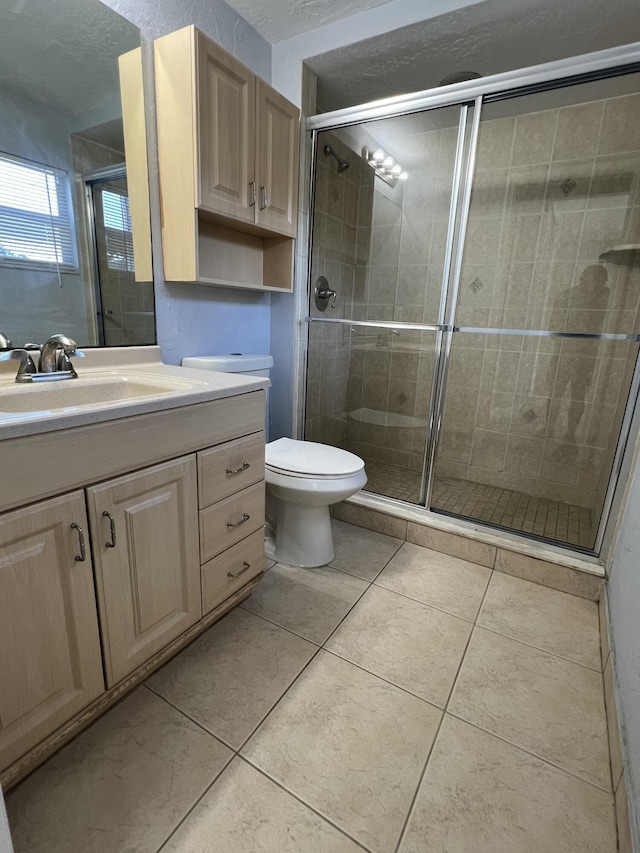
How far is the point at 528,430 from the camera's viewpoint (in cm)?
244

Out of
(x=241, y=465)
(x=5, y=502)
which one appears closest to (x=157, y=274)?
(x=241, y=465)

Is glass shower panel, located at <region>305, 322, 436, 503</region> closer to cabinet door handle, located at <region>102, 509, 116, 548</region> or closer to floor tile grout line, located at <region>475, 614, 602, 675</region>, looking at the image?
floor tile grout line, located at <region>475, 614, 602, 675</region>

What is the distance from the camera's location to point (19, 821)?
847 mm

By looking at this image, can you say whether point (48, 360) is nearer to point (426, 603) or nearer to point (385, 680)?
point (385, 680)

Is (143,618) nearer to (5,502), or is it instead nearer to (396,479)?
(5,502)

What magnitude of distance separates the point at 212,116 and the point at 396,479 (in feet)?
5.99

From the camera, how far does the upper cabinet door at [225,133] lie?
4.52 ft

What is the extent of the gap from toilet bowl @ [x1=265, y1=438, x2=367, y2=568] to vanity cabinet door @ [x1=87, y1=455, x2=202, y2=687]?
50 centimetres

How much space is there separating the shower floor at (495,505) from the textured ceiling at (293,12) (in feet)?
6.64

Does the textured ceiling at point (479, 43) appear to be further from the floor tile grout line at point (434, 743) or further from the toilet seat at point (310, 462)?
the floor tile grout line at point (434, 743)

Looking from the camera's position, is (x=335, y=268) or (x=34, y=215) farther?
(x=335, y=268)

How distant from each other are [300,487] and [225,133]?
4.28 ft

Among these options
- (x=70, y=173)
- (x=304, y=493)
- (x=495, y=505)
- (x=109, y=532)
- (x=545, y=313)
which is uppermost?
(x=70, y=173)

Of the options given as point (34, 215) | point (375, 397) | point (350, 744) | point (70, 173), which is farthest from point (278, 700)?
point (375, 397)
